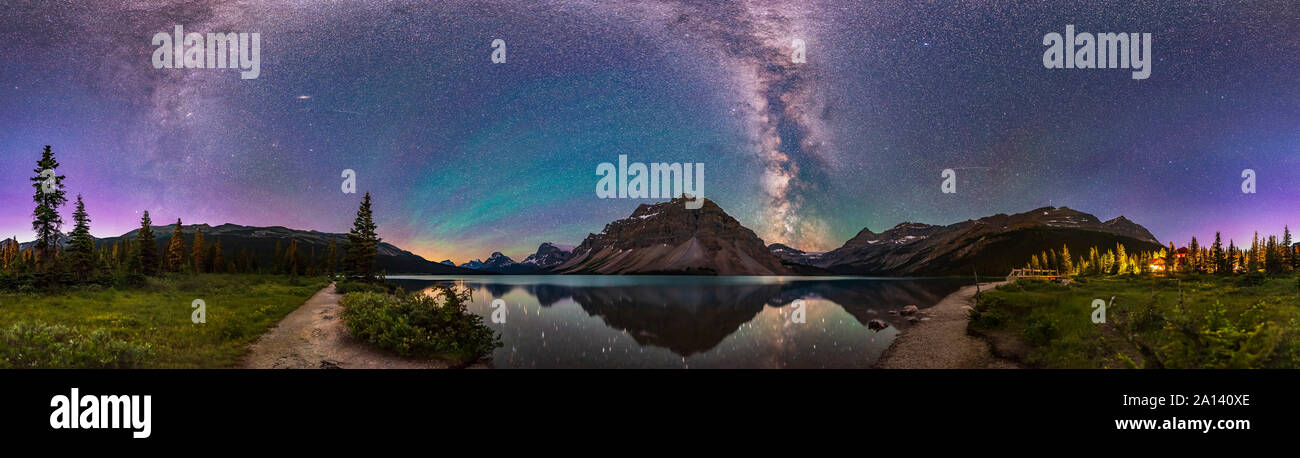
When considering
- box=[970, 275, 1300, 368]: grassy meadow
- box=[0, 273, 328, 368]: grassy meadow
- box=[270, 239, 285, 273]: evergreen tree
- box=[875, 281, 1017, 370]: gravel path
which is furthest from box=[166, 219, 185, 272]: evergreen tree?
box=[970, 275, 1300, 368]: grassy meadow

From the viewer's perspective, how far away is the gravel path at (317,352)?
998 centimetres

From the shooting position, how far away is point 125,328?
9.76 m

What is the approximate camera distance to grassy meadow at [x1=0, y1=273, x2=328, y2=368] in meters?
7.38

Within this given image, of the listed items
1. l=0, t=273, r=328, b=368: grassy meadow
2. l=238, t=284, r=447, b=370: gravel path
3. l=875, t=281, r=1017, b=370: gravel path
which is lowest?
l=875, t=281, r=1017, b=370: gravel path

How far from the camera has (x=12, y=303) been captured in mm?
13477

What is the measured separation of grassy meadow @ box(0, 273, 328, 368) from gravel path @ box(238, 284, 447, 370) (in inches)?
17.6

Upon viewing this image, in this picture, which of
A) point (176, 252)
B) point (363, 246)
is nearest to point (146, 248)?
point (176, 252)

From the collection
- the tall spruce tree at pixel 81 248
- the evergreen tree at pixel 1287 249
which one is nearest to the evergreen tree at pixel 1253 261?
the evergreen tree at pixel 1287 249

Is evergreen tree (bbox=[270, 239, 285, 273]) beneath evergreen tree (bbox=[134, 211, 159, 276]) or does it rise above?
beneath

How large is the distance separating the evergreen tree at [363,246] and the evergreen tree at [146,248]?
10418mm

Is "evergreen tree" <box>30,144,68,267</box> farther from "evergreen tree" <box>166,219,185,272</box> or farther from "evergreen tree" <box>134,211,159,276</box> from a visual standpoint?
"evergreen tree" <box>166,219,185,272</box>

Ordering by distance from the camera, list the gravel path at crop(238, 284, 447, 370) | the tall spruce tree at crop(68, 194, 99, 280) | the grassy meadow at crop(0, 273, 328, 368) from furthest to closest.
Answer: the tall spruce tree at crop(68, 194, 99, 280) < the gravel path at crop(238, 284, 447, 370) < the grassy meadow at crop(0, 273, 328, 368)
